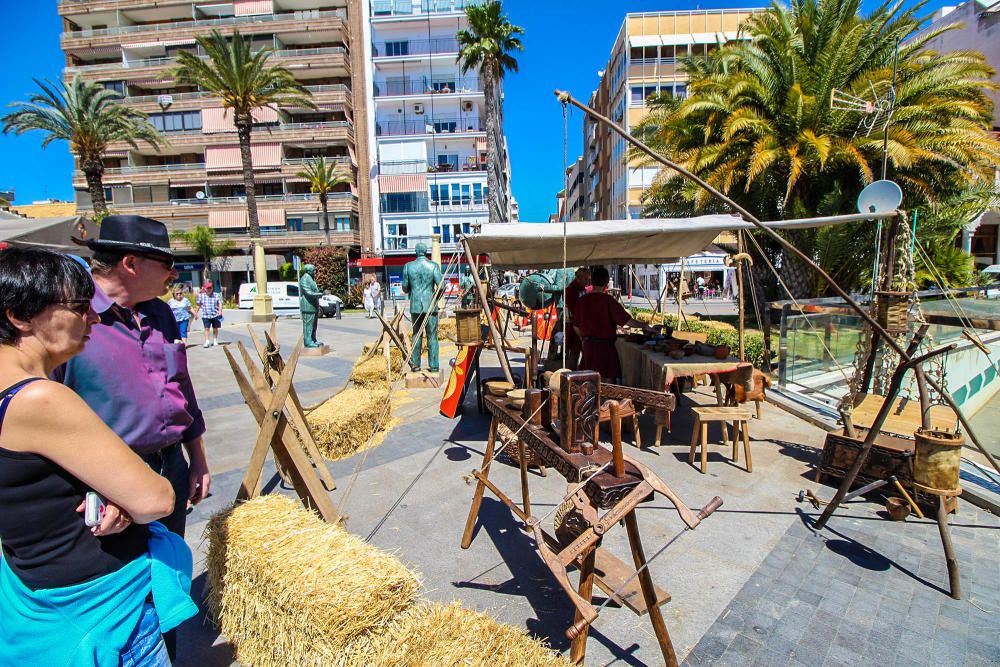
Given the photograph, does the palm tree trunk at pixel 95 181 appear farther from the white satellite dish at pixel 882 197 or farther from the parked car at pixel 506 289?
the white satellite dish at pixel 882 197

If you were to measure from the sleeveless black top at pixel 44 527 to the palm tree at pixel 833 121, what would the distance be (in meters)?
12.2

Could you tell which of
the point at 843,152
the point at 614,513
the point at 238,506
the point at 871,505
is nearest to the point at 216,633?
the point at 238,506

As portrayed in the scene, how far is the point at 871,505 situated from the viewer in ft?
13.5

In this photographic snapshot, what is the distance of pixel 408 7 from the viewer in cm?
3966

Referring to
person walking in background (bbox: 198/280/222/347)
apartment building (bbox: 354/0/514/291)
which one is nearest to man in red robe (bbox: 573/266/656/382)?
person walking in background (bbox: 198/280/222/347)

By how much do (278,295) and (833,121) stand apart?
916 inches

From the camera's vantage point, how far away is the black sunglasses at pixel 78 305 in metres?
1.46

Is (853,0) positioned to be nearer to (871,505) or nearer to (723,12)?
(871,505)

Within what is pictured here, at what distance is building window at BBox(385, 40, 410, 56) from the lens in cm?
4009

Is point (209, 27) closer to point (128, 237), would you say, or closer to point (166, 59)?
point (166, 59)

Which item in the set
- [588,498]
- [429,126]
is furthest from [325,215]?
[588,498]

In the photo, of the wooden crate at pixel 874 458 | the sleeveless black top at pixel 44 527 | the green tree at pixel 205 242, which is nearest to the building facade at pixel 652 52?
the wooden crate at pixel 874 458

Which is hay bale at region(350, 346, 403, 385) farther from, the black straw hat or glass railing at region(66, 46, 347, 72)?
glass railing at region(66, 46, 347, 72)

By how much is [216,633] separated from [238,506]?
2.32 ft
